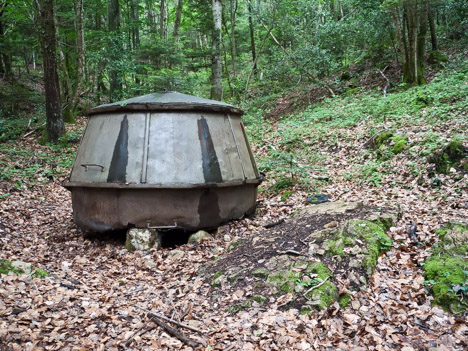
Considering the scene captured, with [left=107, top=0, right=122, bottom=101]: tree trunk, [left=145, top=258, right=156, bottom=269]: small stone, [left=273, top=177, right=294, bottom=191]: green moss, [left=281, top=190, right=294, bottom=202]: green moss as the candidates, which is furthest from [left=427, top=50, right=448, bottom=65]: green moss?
[left=145, top=258, right=156, bottom=269]: small stone

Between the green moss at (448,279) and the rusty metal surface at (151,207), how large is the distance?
3360 mm

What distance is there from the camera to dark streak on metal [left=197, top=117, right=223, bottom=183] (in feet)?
20.0

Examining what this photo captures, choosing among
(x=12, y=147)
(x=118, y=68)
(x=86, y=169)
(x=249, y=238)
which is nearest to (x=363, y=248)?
(x=249, y=238)

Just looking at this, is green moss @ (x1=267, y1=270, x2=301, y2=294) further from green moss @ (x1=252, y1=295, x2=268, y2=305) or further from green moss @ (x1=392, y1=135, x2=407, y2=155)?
green moss @ (x1=392, y1=135, x2=407, y2=155)

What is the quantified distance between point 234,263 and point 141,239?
6.09 ft

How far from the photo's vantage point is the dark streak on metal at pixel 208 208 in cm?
617

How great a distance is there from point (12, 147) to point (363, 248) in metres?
12.4

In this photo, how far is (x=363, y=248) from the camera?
4.60 m

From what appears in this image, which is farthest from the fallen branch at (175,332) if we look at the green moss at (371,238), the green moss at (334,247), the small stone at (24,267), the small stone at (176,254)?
the green moss at (371,238)

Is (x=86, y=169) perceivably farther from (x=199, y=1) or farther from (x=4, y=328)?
(x=199, y=1)

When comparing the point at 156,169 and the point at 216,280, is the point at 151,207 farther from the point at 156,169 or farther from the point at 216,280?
the point at 216,280

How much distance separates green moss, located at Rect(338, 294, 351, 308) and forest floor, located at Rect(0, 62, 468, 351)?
4 cm

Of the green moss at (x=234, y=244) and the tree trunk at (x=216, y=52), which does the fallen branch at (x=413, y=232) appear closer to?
the green moss at (x=234, y=244)

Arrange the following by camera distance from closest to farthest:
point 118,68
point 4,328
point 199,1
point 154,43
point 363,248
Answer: point 4,328, point 363,248, point 154,43, point 118,68, point 199,1
